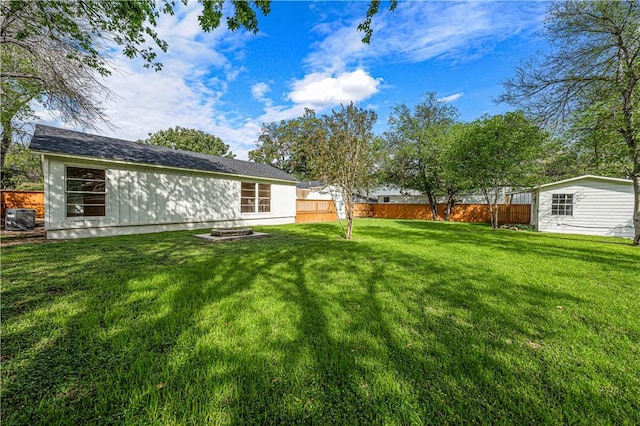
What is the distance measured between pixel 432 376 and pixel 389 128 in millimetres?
24773

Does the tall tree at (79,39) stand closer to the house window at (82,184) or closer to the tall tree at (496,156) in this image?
the house window at (82,184)

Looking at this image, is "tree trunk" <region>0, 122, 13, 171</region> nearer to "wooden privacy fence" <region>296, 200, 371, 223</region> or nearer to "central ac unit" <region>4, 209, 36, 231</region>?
"central ac unit" <region>4, 209, 36, 231</region>

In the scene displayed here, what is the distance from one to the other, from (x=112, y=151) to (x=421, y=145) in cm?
2061

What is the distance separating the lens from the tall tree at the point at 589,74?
796 cm

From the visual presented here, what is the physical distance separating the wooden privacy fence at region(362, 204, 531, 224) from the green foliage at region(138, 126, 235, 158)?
27.2 m

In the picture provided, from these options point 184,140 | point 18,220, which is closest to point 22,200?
point 18,220

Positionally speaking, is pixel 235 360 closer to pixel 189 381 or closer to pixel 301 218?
pixel 189 381

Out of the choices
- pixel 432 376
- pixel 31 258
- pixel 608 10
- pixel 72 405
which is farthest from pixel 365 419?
pixel 608 10

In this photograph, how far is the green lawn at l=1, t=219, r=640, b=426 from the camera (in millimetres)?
1670

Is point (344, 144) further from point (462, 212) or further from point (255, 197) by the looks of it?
point (462, 212)

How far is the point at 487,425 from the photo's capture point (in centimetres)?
155

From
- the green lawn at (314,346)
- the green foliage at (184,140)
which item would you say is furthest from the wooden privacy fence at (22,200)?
the green foliage at (184,140)

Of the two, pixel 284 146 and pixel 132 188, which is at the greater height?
pixel 284 146

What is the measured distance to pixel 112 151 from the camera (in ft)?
31.5
